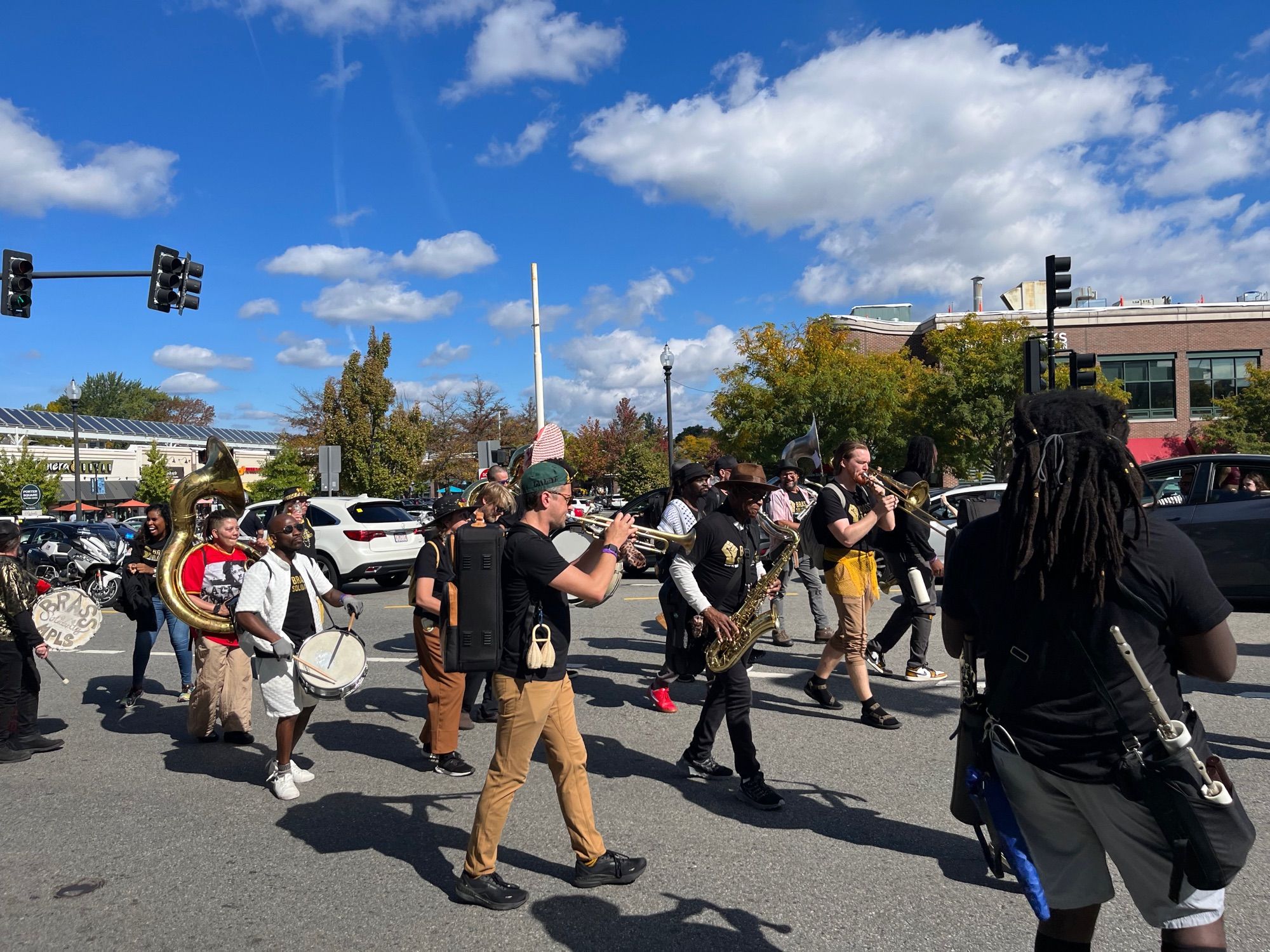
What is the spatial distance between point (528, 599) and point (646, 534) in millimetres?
1927

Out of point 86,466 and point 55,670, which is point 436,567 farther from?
point 86,466

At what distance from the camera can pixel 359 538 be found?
15.2 meters

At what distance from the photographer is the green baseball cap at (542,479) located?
398 cm

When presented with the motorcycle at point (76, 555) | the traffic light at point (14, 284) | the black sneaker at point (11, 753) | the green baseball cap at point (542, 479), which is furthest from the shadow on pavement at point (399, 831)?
the traffic light at point (14, 284)

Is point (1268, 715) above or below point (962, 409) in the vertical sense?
below

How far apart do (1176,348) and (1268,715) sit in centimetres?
4118

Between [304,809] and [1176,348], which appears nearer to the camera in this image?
[304,809]

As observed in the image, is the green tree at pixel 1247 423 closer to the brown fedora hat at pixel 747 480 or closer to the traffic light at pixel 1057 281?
the traffic light at pixel 1057 281

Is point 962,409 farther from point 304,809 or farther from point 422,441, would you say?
point 304,809

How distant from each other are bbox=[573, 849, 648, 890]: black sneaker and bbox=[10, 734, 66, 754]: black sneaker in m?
4.51

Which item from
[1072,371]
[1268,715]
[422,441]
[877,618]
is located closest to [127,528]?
[422,441]

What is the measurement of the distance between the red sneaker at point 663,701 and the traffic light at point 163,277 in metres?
12.4

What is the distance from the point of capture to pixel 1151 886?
2143 millimetres

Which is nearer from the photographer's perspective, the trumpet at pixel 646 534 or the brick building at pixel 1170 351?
the trumpet at pixel 646 534
